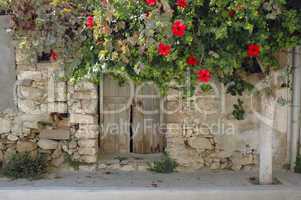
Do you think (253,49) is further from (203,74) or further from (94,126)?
(94,126)

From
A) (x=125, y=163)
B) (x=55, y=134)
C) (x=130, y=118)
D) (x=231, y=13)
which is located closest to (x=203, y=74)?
(x=231, y=13)

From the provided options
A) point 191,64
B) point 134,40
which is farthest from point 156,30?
point 191,64

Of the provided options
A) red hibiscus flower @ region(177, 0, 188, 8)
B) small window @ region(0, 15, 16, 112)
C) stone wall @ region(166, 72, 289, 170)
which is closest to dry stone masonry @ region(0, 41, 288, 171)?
stone wall @ region(166, 72, 289, 170)

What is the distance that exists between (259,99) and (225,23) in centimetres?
210

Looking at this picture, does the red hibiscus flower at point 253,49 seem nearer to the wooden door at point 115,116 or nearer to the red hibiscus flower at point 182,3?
the red hibiscus flower at point 182,3

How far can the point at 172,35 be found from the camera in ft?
12.1

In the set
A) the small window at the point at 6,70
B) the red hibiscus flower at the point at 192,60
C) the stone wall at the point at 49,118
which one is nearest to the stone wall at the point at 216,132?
the stone wall at the point at 49,118

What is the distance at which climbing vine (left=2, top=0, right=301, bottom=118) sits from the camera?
3.69 metres

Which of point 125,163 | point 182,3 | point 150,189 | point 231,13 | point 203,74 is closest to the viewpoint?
point 182,3

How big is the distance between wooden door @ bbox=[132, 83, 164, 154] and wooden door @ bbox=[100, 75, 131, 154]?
5.3 inches

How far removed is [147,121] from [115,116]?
0.54 m

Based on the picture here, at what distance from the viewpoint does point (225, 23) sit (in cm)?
371

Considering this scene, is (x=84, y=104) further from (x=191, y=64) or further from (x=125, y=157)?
(x=191, y=64)

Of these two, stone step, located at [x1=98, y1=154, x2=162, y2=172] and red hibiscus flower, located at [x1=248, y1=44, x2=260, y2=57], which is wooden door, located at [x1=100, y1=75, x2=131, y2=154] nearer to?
stone step, located at [x1=98, y1=154, x2=162, y2=172]
